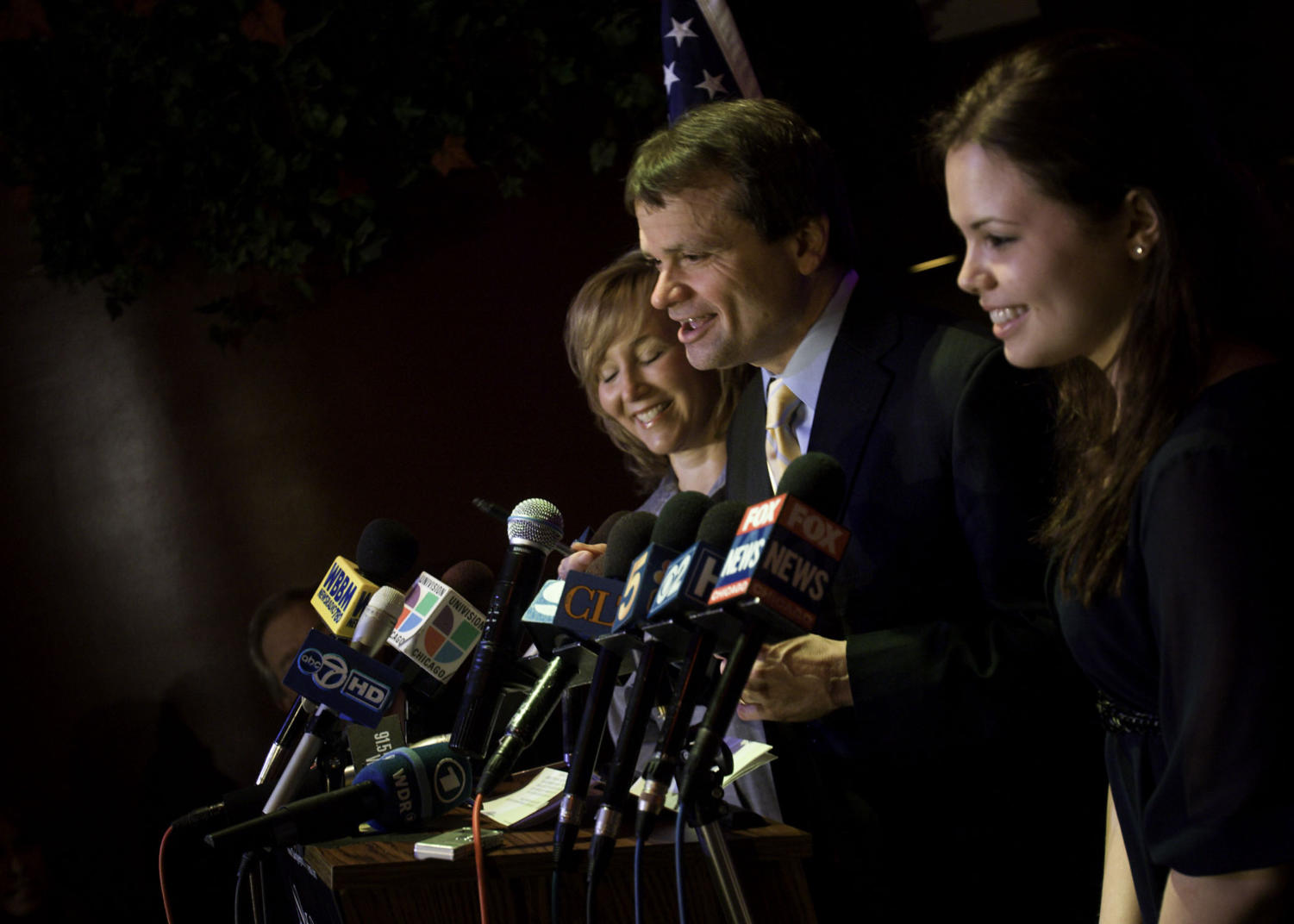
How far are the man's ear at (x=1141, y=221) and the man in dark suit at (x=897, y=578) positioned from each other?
17.5 inches

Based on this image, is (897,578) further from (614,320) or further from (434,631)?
(614,320)

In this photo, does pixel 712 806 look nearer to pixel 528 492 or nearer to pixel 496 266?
pixel 528 492

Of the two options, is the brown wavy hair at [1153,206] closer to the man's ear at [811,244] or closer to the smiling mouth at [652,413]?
the man's ear at [811,244]

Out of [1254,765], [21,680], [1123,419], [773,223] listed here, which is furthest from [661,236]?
[21,680]

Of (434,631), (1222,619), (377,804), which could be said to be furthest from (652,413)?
(1222,619)

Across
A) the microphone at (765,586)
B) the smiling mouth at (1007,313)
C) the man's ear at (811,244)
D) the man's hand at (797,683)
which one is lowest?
the man's hand at (797,683)

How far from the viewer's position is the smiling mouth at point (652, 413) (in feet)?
7.84

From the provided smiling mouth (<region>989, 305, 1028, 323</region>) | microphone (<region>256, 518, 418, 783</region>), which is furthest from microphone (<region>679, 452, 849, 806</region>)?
microphone (<region>256, 518, 418, 783</region>)

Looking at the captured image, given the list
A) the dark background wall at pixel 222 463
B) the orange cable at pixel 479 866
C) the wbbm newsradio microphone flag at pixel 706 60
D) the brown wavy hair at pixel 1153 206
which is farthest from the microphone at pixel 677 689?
the dark background wall at pixel 222 463

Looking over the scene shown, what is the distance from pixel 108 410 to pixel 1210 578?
2990 millimetres

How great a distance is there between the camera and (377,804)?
1332 mm

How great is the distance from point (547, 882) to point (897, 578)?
692mm

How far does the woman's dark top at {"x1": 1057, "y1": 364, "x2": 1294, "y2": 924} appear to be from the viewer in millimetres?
910

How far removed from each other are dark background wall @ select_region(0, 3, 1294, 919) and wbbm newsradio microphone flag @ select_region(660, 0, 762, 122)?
0.59 m
